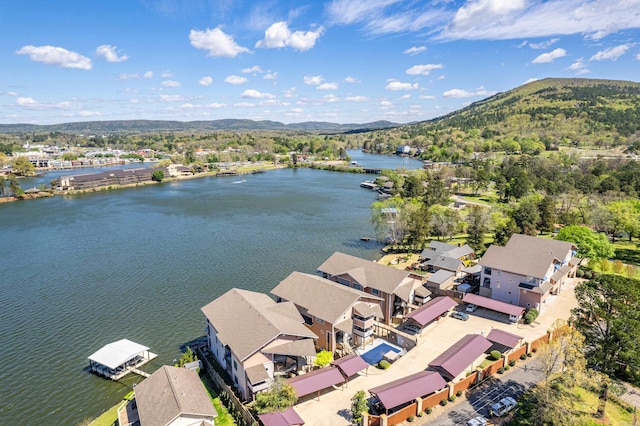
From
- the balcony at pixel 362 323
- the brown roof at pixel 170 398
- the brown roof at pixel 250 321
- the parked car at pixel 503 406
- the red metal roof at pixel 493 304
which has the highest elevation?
the brown roof at pixel 250 321

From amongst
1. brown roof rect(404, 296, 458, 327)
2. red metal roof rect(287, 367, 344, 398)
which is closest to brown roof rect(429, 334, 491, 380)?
brown roof rect(404, 296, 458, 327)

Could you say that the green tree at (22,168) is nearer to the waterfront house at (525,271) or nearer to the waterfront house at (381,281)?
the waterfront house at (381,281)

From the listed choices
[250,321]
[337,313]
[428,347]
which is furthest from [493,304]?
[250,321]

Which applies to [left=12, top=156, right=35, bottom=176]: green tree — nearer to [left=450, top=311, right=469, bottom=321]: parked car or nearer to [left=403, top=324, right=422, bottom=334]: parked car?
[left=403, top=324, right=422, bottom=334]: parked car

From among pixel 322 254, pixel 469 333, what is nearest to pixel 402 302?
pixel 469 333

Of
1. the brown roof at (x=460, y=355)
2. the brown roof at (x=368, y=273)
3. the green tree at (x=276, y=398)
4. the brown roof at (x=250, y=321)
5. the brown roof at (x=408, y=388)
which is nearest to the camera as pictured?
the green tree at (x=276, y=398)

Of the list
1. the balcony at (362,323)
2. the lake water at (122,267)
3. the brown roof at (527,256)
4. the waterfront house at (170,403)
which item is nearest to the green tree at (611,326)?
the brown roof at (527,256)

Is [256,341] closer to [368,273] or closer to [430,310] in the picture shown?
[368,273]
